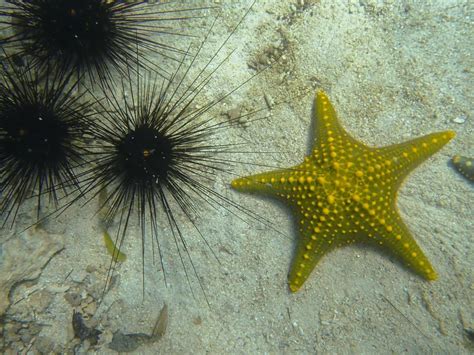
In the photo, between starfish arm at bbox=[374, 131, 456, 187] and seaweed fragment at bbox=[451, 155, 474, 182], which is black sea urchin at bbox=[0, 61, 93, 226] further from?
seaweed fragment at bbox=[451, 155, 474, 182]

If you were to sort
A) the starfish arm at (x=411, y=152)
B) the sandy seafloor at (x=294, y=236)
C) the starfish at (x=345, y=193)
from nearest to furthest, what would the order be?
the starfish at (x=345, y=193)
the starfish arm at (x=411, y=152)
the sandy seafloor at (x=294, y=236)

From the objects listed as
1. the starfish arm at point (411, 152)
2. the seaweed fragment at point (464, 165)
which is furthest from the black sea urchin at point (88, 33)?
the seaweed fragment at point (464, 165)

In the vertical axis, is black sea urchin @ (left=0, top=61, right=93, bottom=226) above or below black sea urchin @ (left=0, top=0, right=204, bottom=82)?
below

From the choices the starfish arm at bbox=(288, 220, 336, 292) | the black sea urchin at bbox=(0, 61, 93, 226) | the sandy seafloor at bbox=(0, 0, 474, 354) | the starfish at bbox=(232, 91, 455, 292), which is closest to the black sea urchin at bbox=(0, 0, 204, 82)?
the black sea urchin at bbox=(0, 61, 93, 226)

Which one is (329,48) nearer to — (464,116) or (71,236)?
(464,116)

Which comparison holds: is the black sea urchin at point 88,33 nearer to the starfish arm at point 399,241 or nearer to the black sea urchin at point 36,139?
the black sea urchin at point 36,139

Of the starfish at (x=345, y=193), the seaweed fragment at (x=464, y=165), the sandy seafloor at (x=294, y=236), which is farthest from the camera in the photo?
the sandy seafloor at (x=294, y=236)
